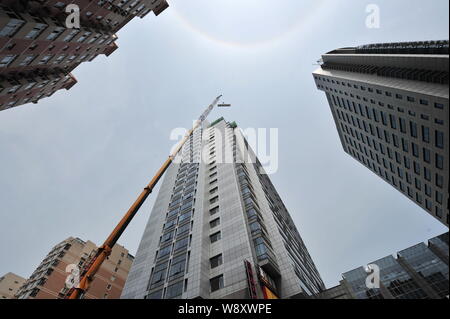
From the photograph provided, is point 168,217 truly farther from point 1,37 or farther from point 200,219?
point 1,37

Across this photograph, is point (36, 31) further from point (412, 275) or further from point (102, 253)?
point (412, 275)

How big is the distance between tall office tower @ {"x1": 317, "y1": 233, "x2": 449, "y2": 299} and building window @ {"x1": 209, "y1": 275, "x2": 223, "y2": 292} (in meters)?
14.7

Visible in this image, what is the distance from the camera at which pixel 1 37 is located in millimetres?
28219

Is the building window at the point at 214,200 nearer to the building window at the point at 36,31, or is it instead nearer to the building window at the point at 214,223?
the building window at the point at 214,223

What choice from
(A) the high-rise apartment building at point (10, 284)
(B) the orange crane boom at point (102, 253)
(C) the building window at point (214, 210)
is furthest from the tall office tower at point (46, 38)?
(A) the high-rise apartment building at point (10, 284)

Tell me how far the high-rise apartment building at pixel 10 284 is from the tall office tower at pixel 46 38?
207 feet

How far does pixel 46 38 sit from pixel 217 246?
3719 centimetres

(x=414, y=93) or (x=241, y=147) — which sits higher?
(x=414, y=93)

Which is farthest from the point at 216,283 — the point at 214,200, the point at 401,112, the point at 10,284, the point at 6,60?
the point at 10,284

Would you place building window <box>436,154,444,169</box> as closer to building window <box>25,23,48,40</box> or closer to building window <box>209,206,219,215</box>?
building window <box>209,206,219,215</box>

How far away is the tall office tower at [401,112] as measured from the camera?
40438 mm

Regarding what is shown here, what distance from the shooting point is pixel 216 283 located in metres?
33.7
